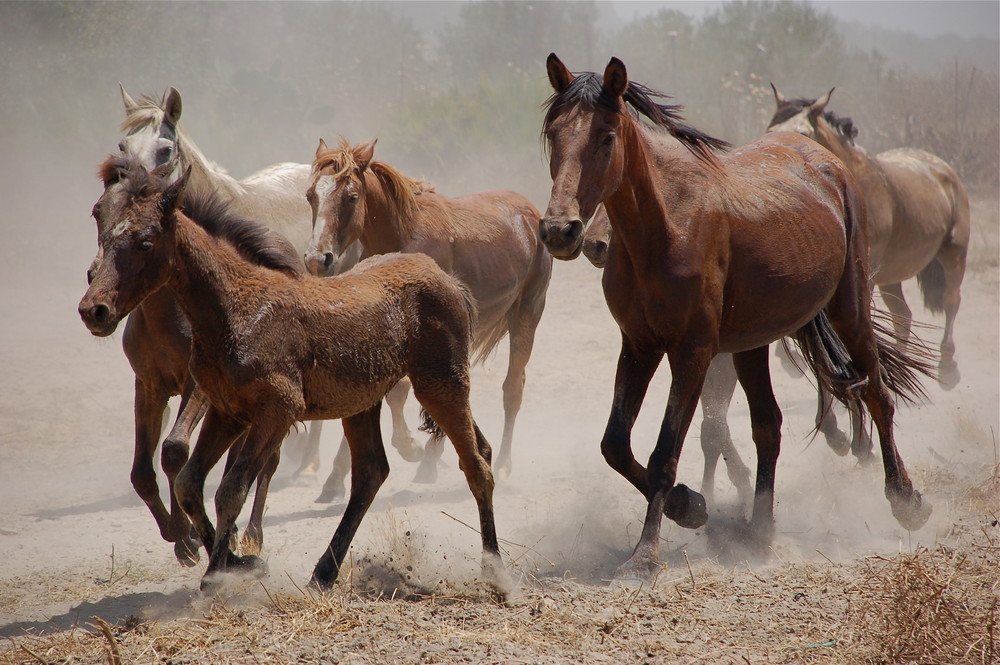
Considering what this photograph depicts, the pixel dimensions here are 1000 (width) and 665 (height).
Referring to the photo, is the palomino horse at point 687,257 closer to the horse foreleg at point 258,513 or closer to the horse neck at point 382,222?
the horse foreleg at point 258,513

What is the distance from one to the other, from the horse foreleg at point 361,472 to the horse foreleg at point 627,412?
1.16 meters

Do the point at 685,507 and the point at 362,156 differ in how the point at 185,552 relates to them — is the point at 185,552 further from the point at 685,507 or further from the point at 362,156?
the point at 362,156

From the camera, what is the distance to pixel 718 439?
671cm

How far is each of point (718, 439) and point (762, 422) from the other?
0.95 metres

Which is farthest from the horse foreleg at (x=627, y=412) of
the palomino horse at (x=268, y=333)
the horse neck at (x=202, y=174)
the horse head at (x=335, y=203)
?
the horse neck at (x=202, y=174)

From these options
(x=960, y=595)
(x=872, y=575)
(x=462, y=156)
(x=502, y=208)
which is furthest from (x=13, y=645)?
(x=462, y=156)

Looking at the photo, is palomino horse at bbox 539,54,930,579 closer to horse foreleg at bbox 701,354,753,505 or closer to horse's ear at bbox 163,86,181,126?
horse foreleg at bbox 701,354,753,505

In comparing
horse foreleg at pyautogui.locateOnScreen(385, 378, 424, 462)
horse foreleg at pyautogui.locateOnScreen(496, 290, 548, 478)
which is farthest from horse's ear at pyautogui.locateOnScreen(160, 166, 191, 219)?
horse foreleg at pyautogui.locateOnScreen(496, 290, 548, 478)

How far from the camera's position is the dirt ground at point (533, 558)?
3.50 meters

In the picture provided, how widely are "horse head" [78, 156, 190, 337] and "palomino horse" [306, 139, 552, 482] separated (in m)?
1.84

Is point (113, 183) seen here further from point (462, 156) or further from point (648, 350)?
point (462, 156)

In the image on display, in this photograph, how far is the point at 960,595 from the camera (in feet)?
13.2

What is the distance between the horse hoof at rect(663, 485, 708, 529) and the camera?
4.91m

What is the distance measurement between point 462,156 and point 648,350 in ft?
59.3
